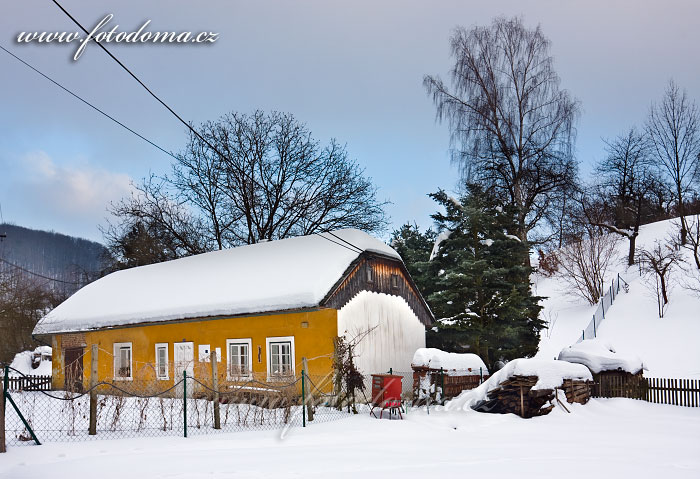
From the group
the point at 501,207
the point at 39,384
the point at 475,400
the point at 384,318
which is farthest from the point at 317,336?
the point at 39,384

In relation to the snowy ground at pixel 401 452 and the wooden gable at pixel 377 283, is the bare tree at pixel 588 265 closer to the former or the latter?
the wooden gable at pixel 377 283

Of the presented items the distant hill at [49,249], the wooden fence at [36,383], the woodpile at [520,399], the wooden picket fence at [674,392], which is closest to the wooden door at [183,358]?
the wooden fence at [36,383]

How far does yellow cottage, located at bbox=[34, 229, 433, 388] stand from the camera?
1730cm

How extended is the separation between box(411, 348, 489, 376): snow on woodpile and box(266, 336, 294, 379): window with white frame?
3.65 m

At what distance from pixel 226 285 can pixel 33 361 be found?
24.9 meters

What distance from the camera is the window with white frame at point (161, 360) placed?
806 inches

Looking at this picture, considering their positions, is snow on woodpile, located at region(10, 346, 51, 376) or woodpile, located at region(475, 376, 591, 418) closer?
woodpile, located at region(475, 376, 591, 418)

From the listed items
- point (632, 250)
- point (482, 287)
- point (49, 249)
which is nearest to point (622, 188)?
point (632, 250)

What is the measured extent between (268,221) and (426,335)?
14528 millimetres

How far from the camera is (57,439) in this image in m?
10.7

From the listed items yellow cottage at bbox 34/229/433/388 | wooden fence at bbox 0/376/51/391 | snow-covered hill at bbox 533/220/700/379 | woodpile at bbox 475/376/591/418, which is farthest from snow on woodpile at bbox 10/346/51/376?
woodpile at bbox 475/376/591/418

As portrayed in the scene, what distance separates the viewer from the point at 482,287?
20.9m

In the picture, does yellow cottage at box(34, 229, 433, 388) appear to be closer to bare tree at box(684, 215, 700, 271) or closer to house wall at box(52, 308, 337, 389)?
house wall at box(52, 308, 337, 389)

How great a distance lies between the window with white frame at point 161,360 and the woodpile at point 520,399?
11.1 meters
